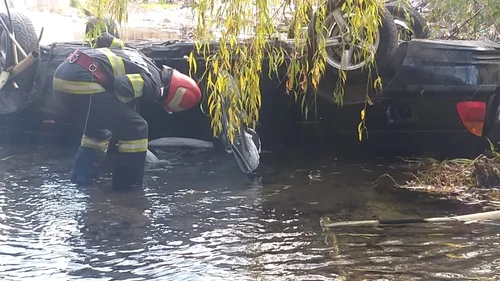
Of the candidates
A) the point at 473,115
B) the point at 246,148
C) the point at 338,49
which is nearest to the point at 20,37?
the point at 246,148

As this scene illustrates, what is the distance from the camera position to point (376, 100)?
5164mm

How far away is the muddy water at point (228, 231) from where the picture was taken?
3.25m

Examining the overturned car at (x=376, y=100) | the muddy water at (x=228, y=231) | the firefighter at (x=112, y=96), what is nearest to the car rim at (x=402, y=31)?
the overturned car at (x=376, y=100)

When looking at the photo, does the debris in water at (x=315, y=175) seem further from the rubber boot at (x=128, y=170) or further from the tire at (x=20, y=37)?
the tire at (x=20, y=37)

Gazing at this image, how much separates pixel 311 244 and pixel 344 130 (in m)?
2.25

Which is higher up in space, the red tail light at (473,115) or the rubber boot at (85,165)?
the red tail light at (473,115)

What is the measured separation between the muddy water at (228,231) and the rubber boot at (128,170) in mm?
113

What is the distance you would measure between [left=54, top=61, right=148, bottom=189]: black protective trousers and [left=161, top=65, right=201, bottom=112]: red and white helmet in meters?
0.34

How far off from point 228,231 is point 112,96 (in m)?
1.64

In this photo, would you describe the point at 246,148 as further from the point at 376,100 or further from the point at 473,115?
the point at 473,115

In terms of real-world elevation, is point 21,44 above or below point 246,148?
above

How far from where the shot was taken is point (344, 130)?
225 inches

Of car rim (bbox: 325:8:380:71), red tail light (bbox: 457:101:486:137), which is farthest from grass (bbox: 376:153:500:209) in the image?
car rim (bbox: 325:8:380:71)

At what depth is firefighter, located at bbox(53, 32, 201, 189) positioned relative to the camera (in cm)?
487
